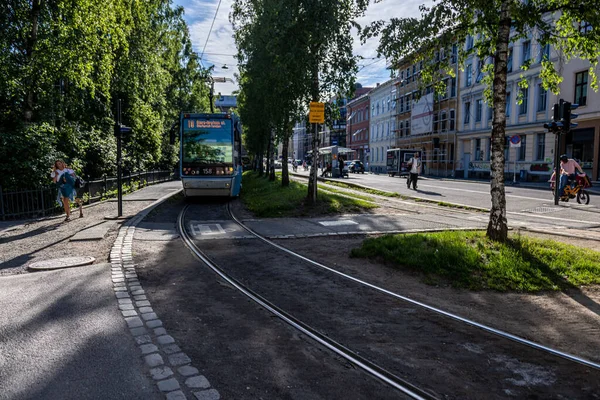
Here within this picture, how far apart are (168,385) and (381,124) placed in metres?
71.0

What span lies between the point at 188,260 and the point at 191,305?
104 inches

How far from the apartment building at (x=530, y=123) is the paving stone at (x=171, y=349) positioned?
2329 centimetres

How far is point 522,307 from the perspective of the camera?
5.55m

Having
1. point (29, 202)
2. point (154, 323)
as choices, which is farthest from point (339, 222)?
point (29, 202)

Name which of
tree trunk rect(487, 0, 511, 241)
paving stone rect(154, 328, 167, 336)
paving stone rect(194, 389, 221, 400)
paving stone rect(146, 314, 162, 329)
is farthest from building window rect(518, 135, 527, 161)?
paving stone rect(194, 389, 221, 400)

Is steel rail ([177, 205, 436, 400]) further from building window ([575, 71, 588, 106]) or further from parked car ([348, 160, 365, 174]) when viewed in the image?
parked car ([348, 160, 365, 174])

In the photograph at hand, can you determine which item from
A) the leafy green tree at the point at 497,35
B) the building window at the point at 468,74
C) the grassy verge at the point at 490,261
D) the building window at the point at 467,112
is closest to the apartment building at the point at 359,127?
the building window at the point at 468,74

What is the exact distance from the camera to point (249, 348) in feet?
13.5

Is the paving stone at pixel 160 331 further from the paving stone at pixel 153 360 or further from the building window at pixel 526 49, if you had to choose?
the building window at pixel 526 49

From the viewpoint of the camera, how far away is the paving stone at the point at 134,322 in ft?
15.3

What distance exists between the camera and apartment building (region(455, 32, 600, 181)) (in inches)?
1224

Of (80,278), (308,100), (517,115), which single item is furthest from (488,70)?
(517,115)

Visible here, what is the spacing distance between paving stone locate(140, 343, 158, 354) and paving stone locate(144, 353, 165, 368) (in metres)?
0.09

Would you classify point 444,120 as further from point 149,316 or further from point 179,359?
point 179,359
